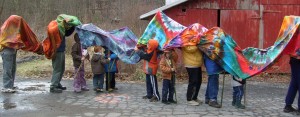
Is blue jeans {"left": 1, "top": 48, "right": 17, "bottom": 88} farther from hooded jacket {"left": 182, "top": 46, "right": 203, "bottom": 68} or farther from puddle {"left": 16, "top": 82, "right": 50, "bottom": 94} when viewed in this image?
hooded jacket {"left": 182, "top": 46, "right": 203, "bottom": 68}

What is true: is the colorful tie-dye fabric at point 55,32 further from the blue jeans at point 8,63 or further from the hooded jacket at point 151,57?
the hooded jacket at point 151,57

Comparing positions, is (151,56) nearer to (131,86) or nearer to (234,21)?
(131,86)

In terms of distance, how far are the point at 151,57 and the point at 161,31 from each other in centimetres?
73

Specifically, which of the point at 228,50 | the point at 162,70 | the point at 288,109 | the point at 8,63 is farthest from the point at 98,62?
the point at 288,109

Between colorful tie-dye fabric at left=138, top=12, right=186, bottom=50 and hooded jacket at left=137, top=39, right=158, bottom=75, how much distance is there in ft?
0.75

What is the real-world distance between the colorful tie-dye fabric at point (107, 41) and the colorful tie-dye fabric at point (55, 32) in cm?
26

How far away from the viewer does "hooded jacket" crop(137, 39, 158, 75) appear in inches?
321

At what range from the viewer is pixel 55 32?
870cm

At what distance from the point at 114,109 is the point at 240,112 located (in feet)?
8.10

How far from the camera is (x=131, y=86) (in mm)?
10516

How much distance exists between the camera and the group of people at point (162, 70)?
7.79 m

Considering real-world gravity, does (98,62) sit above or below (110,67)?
above

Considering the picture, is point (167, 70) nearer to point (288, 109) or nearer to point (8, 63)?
point (288, 109)

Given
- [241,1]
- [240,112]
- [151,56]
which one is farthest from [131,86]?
[241,1]
